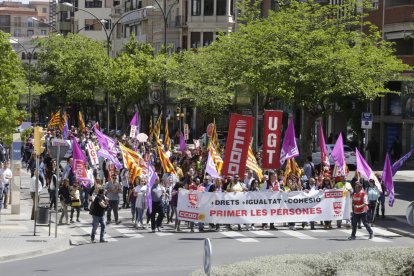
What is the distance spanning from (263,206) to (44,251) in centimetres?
714

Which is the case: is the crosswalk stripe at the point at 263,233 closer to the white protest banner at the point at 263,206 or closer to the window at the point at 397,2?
the white protest banner at the point at 263,206

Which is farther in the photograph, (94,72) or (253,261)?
(94,72)

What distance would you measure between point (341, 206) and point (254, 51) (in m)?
14.6

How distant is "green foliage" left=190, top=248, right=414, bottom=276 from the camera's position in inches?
620

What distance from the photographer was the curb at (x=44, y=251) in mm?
24141

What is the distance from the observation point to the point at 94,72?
80250mm

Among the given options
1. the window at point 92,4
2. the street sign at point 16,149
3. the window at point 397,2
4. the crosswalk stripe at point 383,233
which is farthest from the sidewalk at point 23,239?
the window at point 92,4

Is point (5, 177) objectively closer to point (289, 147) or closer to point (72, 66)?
point (289, 147)

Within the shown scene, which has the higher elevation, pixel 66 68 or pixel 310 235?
pixel 66 68

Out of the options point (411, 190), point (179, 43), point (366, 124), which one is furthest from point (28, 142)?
point (179, 43)

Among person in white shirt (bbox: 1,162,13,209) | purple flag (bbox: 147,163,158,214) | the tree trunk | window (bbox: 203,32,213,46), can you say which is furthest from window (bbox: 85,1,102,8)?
purple flag (bbox: 147,163,158,214)

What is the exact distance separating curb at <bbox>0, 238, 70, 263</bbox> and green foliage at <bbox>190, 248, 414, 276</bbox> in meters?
8.72

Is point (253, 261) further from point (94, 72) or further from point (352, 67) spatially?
point (94, 72)

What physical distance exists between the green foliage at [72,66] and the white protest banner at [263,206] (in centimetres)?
4345
